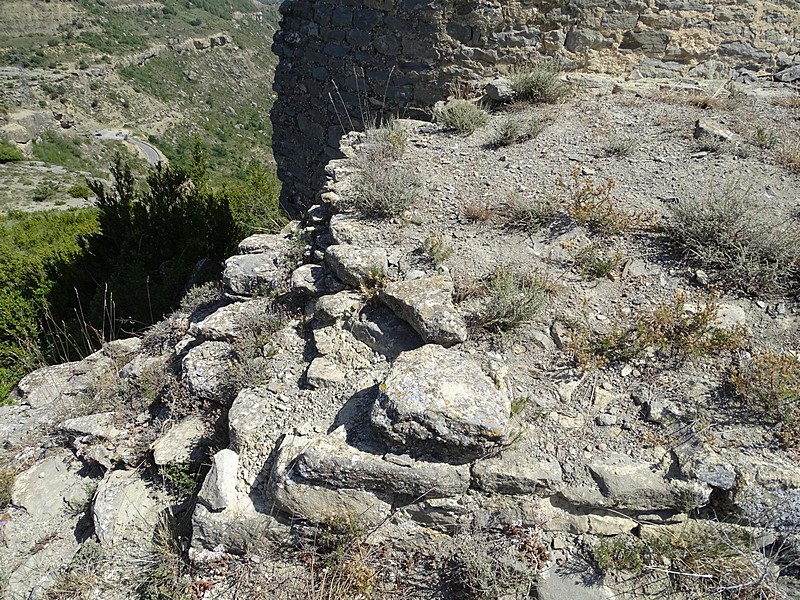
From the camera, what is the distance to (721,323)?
2.90m

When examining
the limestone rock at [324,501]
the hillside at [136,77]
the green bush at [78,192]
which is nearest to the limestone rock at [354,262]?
the limestone rock at [324,501]

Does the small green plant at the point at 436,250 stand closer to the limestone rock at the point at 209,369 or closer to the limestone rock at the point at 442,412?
the limestone rock at the point at 442,412

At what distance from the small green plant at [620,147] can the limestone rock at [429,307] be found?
243 cm

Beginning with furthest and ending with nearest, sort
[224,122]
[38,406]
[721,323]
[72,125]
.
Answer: [224,122], [72,125], [38,406], [721,323]

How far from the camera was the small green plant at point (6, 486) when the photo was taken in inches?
126

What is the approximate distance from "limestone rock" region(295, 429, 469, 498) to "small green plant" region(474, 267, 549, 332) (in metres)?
0.90

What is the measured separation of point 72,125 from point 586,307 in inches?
1628

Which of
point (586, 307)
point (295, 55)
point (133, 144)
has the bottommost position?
point (133, 144)

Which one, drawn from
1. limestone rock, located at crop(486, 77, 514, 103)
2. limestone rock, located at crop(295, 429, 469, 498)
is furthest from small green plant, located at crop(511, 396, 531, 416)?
limestone rock, located at crop(486, 77, 514, 103)

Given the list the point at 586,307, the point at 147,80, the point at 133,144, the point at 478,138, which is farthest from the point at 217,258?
the point at 147,80

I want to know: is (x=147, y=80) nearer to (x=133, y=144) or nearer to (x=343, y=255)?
(x=133, y=144)

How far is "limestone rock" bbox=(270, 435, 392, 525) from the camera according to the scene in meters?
2.44

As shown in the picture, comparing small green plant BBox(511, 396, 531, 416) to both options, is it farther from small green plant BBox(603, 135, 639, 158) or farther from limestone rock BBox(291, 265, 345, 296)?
small green plant BBox(603, 135, 639, 158)

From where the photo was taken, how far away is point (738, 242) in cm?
329
